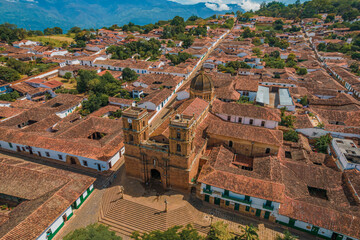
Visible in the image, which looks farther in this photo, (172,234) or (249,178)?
(249,178)

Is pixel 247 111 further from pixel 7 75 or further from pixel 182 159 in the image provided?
pixel 7 75

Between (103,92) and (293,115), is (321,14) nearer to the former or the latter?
(293,115)

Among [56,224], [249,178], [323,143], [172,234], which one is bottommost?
[56,224]

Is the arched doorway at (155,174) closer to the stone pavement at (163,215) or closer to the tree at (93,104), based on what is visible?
the stone pavement at (163,215)

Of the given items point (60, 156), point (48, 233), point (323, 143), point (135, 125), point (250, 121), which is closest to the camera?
point (48, 233)

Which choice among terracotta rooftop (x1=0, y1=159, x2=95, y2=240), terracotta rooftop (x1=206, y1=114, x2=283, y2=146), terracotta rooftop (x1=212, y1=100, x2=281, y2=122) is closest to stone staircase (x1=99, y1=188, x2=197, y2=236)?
terracotta rooftop (x1=0, y1=159, x2=95, y2=240)

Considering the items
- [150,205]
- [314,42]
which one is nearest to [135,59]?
[150,205]

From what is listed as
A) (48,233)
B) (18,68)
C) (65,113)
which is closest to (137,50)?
(18,68)
